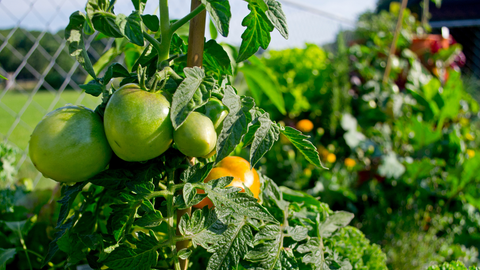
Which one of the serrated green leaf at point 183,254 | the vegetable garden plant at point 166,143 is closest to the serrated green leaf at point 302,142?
the vegetable garden plant at point 166,143

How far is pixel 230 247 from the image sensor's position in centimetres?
46

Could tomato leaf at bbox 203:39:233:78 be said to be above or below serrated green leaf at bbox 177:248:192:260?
above

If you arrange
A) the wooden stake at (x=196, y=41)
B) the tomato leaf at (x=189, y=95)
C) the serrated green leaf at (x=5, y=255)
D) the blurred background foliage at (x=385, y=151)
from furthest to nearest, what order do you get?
the blurred background foliage at (x=385, y=151), the serrated green leaf at (x=5, y=255), the wooden stake at (x=196, y=41), the tomato leaf at (x=189, y=95)

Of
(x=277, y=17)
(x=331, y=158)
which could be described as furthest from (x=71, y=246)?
(x=331, y=158)

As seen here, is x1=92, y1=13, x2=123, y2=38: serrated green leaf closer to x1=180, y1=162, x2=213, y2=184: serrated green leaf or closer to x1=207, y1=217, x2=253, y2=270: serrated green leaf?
x1=180, y1=162, x2=213, y2=184: serrated green leaf

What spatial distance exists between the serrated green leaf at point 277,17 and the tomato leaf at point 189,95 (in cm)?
10

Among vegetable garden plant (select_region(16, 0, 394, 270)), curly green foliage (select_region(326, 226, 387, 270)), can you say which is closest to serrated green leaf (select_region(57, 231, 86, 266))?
vegetable garden plant (select_region(16, 0, 394, 270))

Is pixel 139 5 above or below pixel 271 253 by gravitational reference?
above

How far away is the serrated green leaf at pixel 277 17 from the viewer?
15.9 inches

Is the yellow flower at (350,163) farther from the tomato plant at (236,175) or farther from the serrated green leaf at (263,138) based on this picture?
the serrated green leaf at (263,138)

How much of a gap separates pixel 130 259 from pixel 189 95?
24 centimetres

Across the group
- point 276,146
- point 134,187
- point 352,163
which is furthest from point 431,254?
point 134,187

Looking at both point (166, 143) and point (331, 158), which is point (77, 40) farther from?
point (331, 158)

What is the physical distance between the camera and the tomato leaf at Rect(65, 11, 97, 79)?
427 mm
